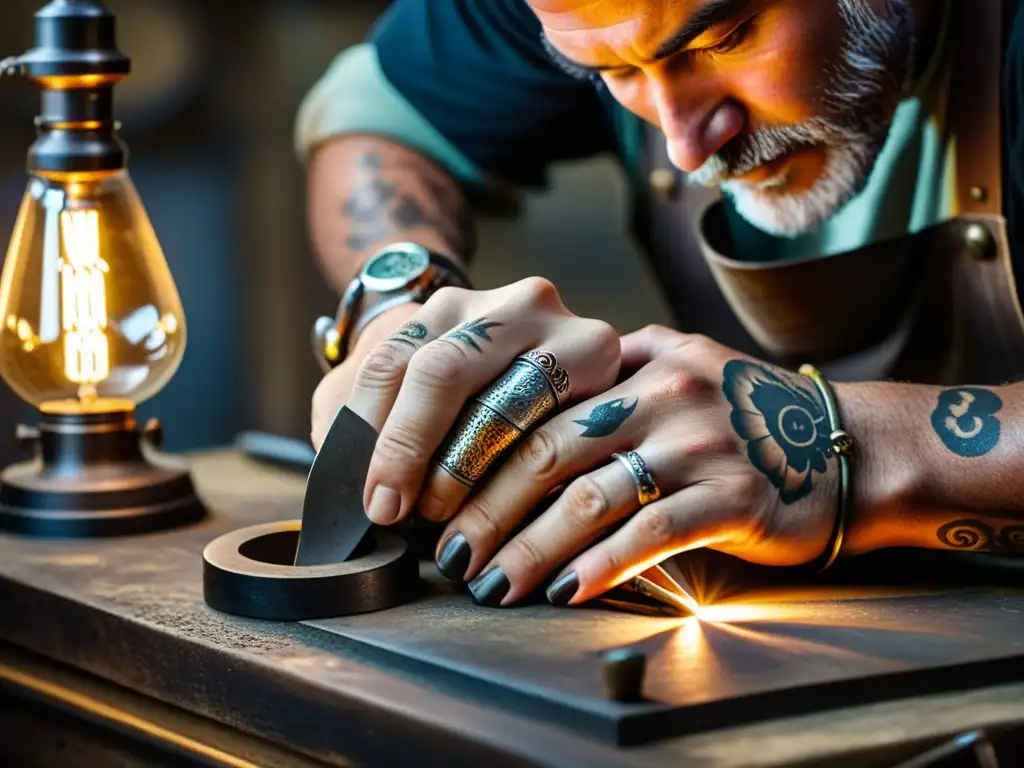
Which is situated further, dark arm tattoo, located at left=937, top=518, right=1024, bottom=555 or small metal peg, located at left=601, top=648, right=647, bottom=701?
dark arm tattoo, located at left=937, top=518, right=1024, bottom=555

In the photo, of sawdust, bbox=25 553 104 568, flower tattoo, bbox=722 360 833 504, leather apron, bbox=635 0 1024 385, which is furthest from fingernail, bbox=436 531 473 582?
leather apron, bbox=635 0 1024 385

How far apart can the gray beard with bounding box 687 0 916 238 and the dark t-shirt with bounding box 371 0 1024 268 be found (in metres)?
0.32

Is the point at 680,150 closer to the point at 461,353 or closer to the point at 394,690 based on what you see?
the point at 461,353

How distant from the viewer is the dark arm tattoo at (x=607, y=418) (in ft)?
3.53

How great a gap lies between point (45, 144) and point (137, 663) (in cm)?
51

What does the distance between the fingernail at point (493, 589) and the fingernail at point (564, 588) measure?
0.03 m

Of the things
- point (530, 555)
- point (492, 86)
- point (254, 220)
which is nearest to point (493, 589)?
point (530, 555)

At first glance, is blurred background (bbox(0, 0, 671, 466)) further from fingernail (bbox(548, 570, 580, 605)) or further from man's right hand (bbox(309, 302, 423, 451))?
fingernail (bbox(548, 570, 580, 605))

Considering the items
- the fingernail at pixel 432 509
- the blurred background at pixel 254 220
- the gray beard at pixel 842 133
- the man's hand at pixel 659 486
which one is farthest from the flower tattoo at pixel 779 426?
the blurred background at pixel 254 220

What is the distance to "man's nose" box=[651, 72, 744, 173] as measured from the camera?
4.34ft

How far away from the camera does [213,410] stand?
2971mm

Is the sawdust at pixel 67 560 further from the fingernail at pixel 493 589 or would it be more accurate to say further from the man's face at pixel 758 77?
the man's face at pixel 758 77

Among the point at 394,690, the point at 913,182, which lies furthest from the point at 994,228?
the point at 394,690

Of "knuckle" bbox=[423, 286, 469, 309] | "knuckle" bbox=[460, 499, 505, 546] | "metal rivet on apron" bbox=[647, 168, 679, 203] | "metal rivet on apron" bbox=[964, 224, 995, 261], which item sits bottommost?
"knuckle" bbox=[460, 499, 505, 546]
